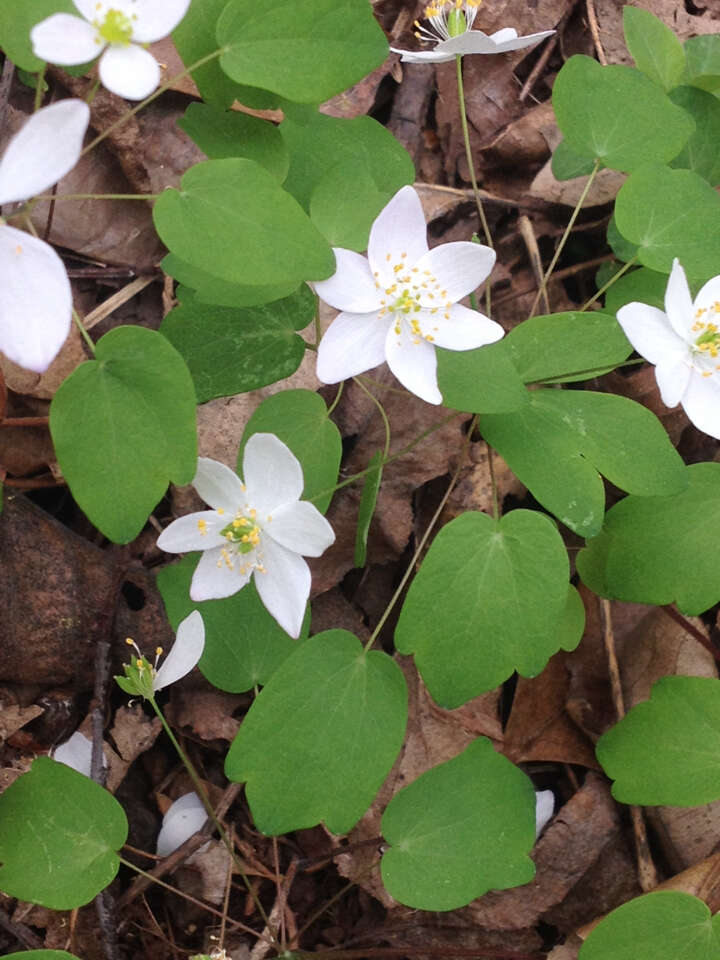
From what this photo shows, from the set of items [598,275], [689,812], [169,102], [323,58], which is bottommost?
[689,812]

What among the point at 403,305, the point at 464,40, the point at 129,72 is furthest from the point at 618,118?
the point at 129,72

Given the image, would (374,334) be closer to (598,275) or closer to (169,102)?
(598,275)

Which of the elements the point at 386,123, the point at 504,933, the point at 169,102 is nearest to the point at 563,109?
the point at 386,123

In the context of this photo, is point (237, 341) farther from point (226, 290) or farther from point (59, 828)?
point (59, 828)

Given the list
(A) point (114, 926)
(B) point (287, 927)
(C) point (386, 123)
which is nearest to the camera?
(A) point (114, 926)

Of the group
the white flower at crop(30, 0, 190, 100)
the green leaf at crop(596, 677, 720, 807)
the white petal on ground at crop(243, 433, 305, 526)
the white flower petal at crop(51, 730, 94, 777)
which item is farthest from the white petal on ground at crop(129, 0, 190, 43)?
the green leaf at crop(596, 677, 720, 807)

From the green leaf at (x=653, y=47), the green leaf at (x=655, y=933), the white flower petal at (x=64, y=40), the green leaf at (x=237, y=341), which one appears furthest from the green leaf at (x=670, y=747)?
the white flower petal at (x=64, y=40)

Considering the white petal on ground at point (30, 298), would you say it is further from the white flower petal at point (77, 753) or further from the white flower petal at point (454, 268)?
the white flower petal at point (77, 753)
